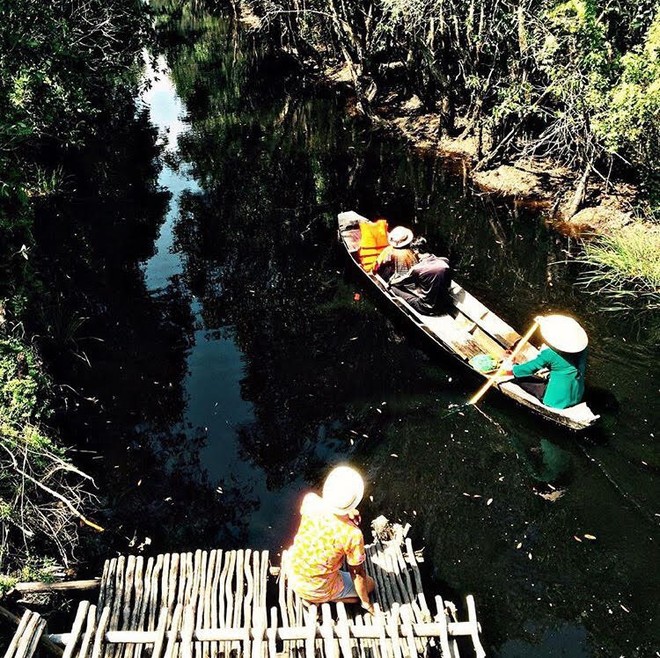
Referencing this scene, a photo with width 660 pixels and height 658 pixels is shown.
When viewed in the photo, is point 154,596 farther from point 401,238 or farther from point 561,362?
point 401,238

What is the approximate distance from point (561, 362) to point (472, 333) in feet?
8.92

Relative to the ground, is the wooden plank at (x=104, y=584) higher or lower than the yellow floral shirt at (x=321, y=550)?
lower

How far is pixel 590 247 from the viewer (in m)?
13.6

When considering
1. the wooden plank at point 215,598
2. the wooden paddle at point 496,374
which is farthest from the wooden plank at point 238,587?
the wooden paddle at point 496,374

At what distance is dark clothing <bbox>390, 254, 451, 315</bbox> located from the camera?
11164 mm

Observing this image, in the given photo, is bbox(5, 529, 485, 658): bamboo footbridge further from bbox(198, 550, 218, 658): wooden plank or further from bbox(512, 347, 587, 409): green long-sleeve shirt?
bbox(512, 347, 587, 409): green long-sleeve shirt

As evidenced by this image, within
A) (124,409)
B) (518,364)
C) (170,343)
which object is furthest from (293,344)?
(518,364)

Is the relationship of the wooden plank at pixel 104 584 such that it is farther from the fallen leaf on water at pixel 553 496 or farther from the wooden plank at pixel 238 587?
the fallen leaf on water at pixel 553 496

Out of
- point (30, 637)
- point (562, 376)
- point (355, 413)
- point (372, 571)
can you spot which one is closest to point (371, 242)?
point (355, 413)

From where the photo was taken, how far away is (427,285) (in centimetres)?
1138

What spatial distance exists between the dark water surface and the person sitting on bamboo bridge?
2.21 m

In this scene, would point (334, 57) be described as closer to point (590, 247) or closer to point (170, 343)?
point (590, 247)

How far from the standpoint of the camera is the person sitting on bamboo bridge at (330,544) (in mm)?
5418

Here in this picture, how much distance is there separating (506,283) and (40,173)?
14.0m
